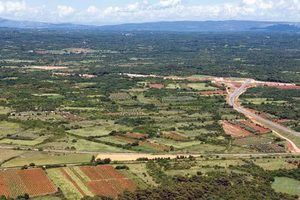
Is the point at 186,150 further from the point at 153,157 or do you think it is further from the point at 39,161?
the point at 39,161

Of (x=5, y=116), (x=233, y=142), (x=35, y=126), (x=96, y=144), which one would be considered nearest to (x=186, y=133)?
(x=233, y=142)

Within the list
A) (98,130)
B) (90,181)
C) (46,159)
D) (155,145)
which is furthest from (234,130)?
(90,181)

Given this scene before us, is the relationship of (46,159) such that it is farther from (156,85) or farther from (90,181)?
(156,85)

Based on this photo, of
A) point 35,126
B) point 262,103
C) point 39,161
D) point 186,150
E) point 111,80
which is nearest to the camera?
point 39,161

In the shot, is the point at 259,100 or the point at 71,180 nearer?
the point at 71,180

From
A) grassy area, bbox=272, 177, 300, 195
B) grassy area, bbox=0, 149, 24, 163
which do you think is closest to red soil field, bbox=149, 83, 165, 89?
grassy area, bbox=0, 149, 24, 163

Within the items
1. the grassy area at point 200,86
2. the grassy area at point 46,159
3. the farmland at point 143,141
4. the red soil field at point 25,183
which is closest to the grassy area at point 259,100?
the farmland at point 143,141
